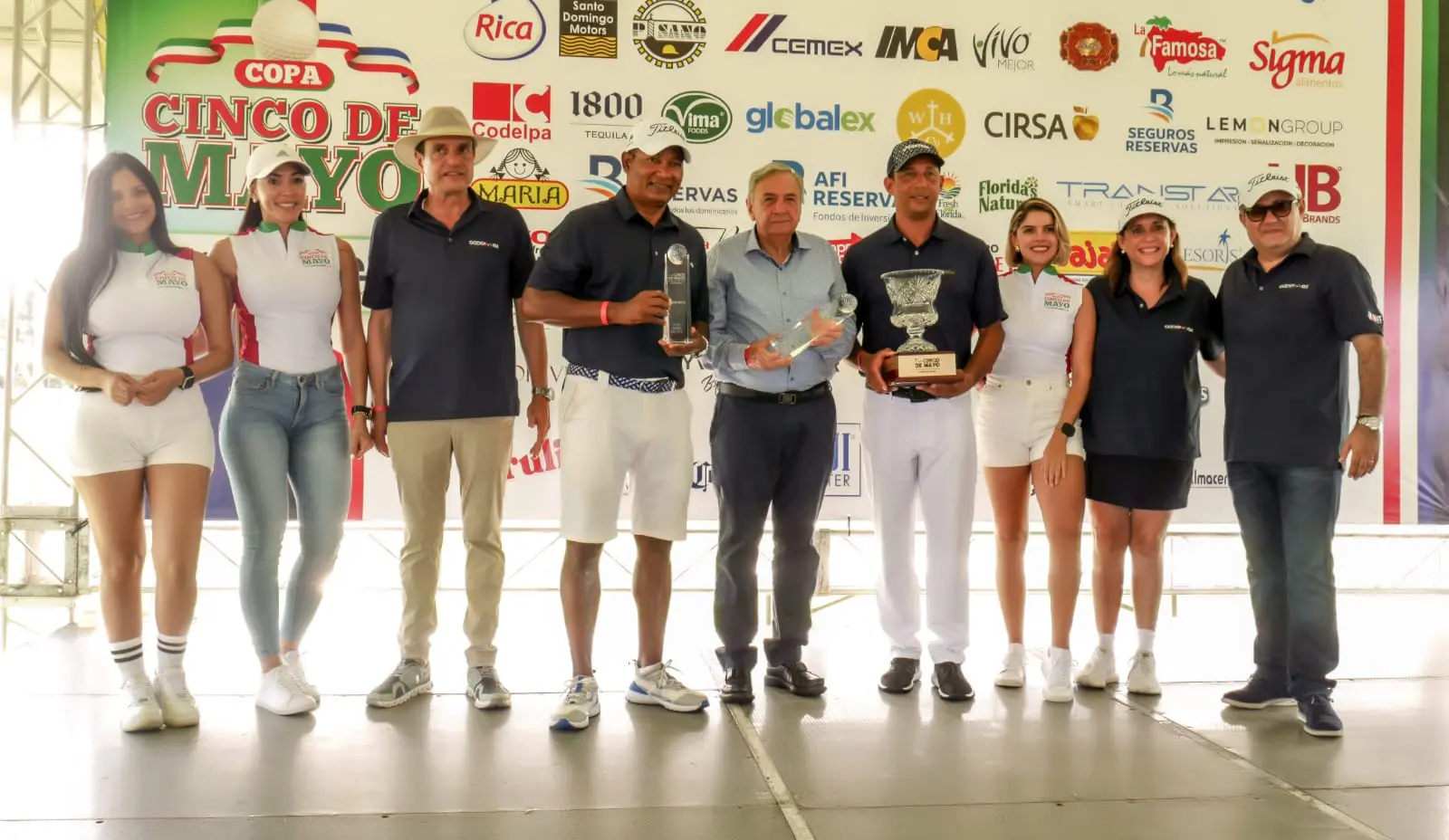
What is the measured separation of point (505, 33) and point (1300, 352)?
356cm

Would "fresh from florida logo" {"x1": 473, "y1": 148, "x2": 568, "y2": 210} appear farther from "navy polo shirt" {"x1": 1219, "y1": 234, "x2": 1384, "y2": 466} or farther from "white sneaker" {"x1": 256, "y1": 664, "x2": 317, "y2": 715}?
"navy polo shirt" {"x1": 1219, "y1": 234, "x2": 1384, "y2": 466}

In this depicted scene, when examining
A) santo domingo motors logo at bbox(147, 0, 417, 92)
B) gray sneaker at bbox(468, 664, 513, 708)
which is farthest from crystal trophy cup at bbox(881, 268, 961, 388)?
santo domingo motors logo at bbox(147, 0, 417, 92)

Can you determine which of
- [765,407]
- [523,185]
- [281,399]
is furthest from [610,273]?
[523,185]

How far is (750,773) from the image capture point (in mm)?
3049

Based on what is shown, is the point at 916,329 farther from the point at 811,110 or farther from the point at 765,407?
the point at 811,110

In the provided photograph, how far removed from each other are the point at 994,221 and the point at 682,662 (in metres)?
2.53

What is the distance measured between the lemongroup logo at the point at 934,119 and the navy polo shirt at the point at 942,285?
5.53ft

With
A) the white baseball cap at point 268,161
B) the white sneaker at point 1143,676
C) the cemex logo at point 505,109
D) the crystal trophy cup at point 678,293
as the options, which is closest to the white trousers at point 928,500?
the white sneaker at point 1143,676

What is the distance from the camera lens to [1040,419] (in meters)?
3.96

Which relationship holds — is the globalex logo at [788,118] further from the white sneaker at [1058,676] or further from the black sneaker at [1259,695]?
the black sneaker at [1259,695]

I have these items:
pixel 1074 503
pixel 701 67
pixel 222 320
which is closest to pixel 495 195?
pixel 701 67

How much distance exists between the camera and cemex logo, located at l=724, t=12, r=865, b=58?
17.9ft

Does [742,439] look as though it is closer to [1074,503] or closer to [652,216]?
[652,216]

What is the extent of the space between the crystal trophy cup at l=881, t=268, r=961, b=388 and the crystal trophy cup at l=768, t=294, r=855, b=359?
7.6 inches
